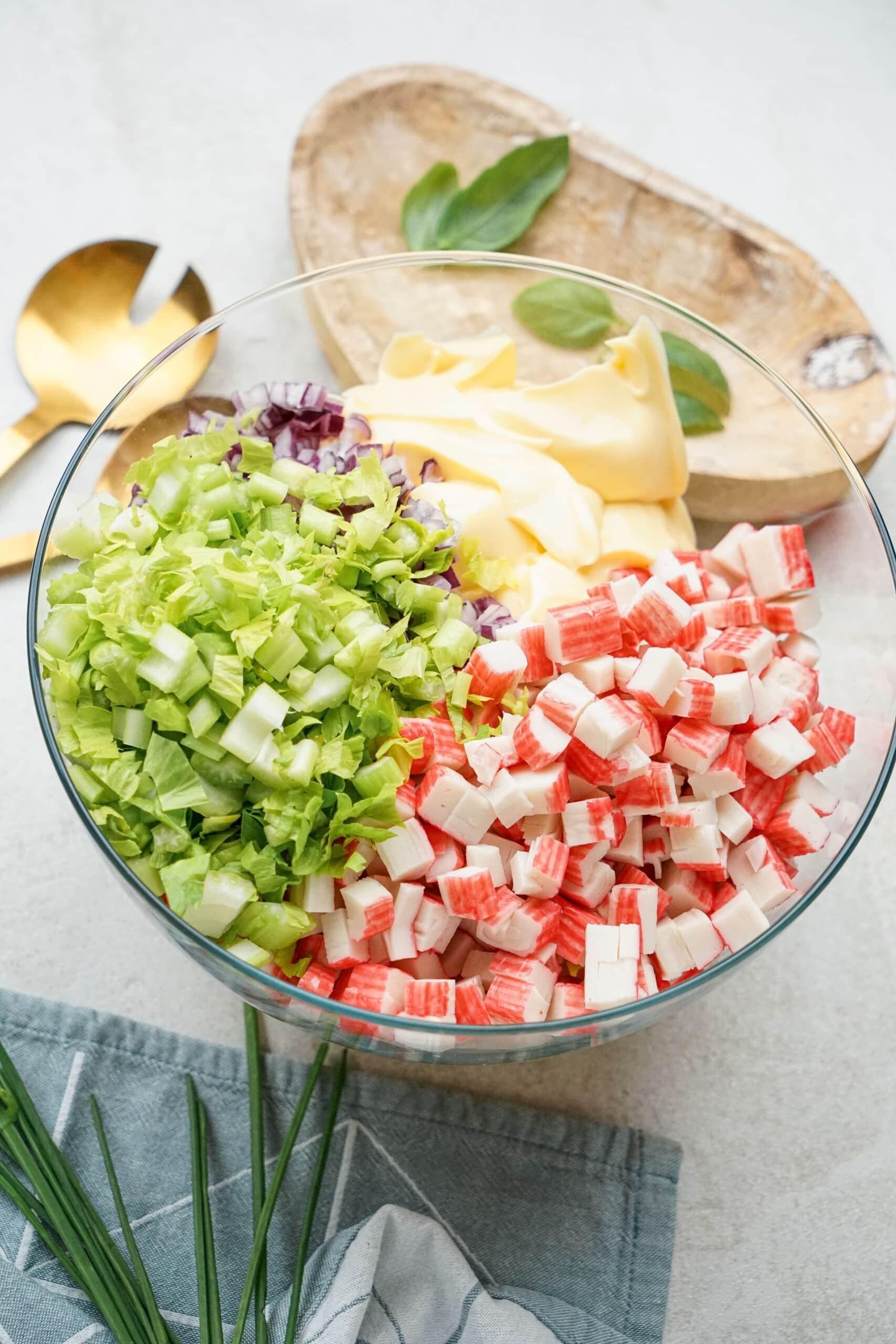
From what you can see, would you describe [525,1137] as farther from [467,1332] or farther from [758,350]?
[758,350]

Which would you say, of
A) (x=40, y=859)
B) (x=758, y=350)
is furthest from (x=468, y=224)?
(x=40, y=859)

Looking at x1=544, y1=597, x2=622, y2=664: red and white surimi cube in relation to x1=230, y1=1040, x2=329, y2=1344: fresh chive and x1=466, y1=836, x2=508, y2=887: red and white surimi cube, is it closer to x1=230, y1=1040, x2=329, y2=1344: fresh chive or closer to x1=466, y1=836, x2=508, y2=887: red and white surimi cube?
x1=466, y1=836, x2=508, y2=887: red and white surimi cube

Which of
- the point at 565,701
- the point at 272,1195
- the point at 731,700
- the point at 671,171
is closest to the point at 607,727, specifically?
the point at 565,701

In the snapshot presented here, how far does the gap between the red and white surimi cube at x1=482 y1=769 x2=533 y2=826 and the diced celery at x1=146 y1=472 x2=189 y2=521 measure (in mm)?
470

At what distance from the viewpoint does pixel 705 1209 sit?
1.46m

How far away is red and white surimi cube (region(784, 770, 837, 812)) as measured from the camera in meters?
1.33

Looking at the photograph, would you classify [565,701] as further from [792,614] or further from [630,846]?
[792,614]

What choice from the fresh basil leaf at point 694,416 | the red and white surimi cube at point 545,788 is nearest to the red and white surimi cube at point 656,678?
the red and white surimi cube at point 545,788

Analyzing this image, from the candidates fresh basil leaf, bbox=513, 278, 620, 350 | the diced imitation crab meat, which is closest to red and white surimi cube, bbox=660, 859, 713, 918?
the diced imitation crab meat

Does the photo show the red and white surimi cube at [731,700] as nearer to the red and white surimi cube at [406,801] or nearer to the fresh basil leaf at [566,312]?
the red and white surimi cube at [406,801]

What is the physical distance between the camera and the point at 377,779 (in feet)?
3.83

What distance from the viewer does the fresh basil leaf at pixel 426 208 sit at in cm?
183

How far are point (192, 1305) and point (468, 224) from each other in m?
1.59

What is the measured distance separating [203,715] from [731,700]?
565 mm
